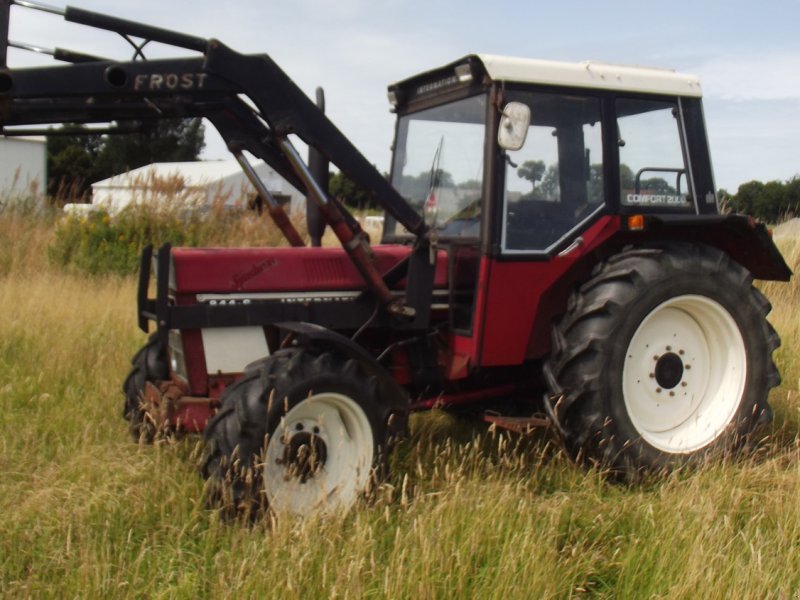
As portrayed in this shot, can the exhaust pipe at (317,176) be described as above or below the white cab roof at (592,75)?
below

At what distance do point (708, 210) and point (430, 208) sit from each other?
1.56 metres

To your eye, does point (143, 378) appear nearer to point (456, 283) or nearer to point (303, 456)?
point (303, 456)

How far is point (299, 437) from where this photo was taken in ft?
12.5

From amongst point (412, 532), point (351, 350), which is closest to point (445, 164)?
point (351, 350)

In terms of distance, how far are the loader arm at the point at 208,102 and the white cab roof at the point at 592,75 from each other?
822 mm

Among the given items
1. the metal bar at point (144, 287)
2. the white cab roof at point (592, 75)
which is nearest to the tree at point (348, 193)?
the white cab roof at point (592, 75)

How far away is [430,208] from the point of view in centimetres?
486

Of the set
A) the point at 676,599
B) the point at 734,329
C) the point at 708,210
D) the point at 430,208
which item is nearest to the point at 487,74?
the point at 430,208

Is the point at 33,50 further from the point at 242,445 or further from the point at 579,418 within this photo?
the point at 579,418

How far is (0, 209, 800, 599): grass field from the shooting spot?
3.03 m

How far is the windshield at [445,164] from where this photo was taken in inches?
178

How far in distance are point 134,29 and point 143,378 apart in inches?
77.0

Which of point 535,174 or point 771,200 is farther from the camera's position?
point 771,200

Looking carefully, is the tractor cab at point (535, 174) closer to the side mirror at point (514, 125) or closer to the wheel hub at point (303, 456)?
the side mirror at point (514, 125)
